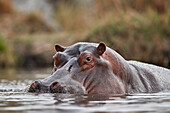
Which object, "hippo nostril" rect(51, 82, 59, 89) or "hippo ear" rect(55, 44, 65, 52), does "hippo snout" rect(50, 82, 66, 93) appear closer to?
"hippo nostril" rect(51, 82, 59, 89)

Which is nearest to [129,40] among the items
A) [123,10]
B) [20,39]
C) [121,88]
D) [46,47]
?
[123,10]

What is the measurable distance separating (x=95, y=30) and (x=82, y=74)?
378 inches

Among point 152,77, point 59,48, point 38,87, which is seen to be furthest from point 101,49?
point 152,77

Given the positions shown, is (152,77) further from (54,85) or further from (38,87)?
(38,87)

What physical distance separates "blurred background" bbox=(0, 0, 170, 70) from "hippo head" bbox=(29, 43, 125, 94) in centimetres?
678

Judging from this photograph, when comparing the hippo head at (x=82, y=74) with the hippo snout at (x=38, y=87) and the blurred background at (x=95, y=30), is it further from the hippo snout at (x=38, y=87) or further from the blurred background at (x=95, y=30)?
the blurred background at (x=95, y=30)

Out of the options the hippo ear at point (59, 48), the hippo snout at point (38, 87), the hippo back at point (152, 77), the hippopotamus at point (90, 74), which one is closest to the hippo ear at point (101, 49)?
the hippopotamus at point (90, 74)

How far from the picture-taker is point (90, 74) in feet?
19.0

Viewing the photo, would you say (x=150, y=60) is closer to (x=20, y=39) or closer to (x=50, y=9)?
(x=20, y=39)

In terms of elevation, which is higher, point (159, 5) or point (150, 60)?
point (159, 5)

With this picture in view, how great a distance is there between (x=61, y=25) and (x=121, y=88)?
1857 centimetres

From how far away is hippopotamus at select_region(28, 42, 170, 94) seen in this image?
18.1 ft

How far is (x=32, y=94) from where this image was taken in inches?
220

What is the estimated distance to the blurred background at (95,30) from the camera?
525 inches
